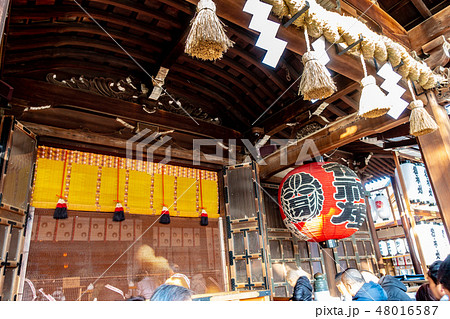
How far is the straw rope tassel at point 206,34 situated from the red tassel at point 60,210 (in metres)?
3.34

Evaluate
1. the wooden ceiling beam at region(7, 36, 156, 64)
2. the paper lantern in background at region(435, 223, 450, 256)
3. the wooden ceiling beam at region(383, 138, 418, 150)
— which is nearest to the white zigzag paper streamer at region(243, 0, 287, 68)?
the wooden ceiling beam at region(7, 36, 156, 64)

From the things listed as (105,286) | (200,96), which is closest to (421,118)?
(200,96)

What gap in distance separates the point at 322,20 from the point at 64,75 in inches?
150

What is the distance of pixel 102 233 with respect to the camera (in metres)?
4.61

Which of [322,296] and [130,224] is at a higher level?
[130,224]

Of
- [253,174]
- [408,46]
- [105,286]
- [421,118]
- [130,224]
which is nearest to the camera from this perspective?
[421,118]

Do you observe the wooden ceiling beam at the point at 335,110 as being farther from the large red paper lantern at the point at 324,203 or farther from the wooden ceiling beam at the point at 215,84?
the wooden ceiling beam at the point at 215,84

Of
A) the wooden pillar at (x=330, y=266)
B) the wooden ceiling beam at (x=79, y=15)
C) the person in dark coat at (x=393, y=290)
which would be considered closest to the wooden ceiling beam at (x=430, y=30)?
the person in dark coat at (x=393, y=290)

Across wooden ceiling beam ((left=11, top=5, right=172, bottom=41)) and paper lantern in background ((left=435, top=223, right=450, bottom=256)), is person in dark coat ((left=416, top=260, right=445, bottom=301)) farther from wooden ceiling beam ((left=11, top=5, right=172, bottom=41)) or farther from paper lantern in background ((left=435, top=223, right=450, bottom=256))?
paper lantern in background ((left=435, top=223, right=450, bottom=256))

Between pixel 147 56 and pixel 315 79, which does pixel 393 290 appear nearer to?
pixel 315 79

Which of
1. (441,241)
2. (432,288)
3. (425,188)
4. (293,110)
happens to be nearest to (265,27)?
(432,288)

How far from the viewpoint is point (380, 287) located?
7.61 feet

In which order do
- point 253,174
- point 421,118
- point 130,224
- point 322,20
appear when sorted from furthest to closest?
1. point 253,174
2. point 130,224
3. point 421,118
4. point 322,20

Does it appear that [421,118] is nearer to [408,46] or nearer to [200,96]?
[408,46]
